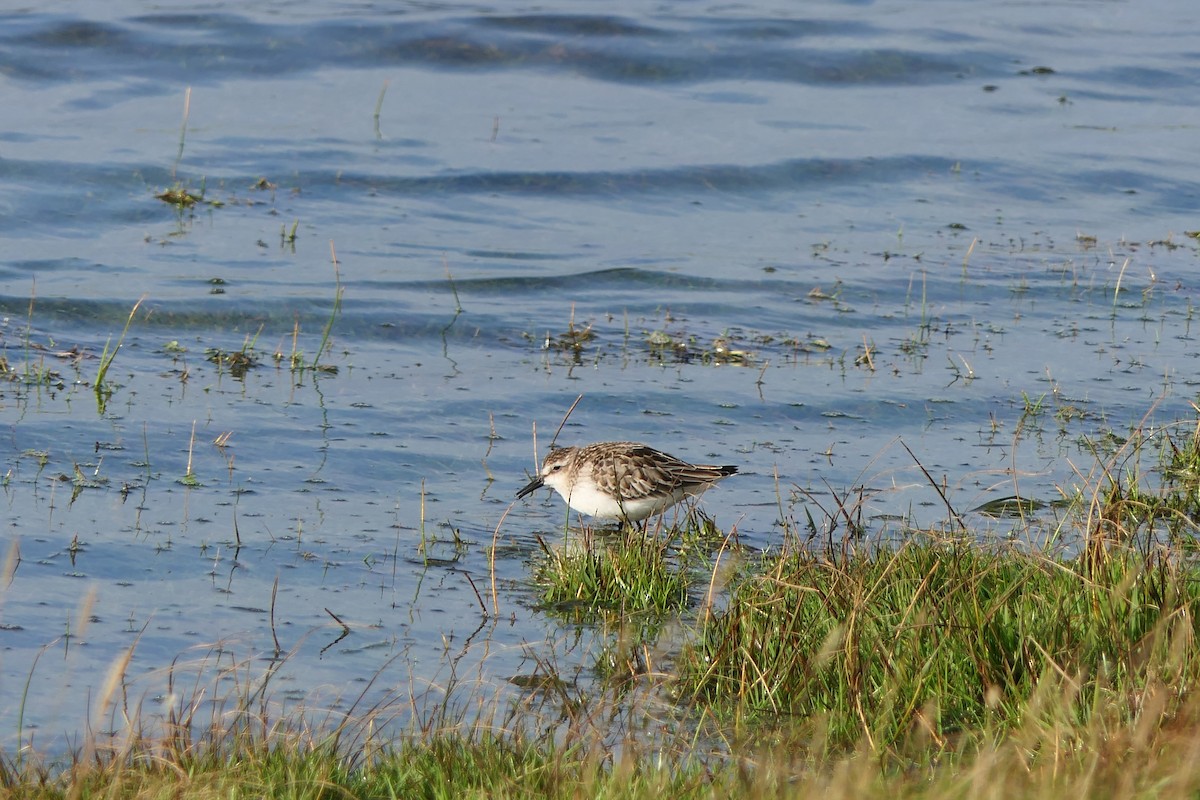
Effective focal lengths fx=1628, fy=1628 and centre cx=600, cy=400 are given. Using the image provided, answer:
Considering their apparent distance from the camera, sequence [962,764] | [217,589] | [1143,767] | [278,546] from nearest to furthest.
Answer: [1143,767] < [962,764] < [217,589] < [278,546]

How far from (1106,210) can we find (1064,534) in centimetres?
1287

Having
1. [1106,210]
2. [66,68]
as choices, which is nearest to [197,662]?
[1106,210]

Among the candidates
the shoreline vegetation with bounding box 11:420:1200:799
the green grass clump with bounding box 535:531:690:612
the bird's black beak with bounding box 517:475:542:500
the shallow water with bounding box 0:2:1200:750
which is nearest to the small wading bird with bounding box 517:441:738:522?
the bird's black beak with bounding box 517:475:542:500

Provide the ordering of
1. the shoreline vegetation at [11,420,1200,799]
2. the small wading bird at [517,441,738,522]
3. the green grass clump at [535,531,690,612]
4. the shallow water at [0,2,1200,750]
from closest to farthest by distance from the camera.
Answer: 1. the shoreline vegetation at [11,420,1200,799]
2. the green grass clump at [535,531,690,612]
3. the shallow water at [0,2,1200,750]
4. the small wading bird at [517,441,738,522]

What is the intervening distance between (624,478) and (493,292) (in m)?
7.23

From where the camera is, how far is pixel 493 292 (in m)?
16.5

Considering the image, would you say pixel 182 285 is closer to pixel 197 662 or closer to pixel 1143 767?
pixel 197 662

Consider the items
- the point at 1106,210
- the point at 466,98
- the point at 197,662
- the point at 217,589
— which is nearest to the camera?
the point at 197,662

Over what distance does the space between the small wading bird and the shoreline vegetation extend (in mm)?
1624

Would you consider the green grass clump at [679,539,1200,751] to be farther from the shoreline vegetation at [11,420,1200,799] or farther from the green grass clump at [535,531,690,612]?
the green grass clump at [535,531,690,612]

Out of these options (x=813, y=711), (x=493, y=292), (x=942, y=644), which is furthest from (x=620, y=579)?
(x=493, y=292)

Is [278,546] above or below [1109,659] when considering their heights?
below

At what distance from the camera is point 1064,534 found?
875 centimetres

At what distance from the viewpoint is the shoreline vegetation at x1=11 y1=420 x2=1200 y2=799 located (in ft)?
16.6
